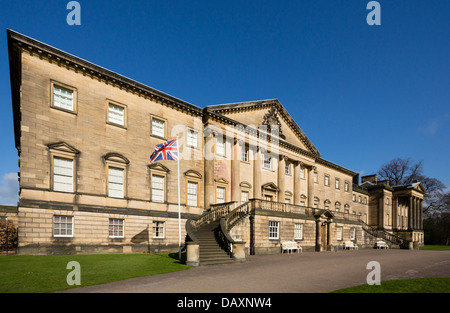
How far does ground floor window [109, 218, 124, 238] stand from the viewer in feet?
68.3

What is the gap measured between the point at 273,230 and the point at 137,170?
12.7m

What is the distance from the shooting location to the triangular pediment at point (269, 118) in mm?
29520

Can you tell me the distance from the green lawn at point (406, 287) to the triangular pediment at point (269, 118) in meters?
20.7

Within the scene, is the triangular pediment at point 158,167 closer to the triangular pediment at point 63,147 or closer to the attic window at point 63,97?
the triangular pediment at point 63,147

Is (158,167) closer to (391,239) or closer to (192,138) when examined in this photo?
(192,138)

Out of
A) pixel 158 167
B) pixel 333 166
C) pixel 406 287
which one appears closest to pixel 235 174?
pixel 158 167

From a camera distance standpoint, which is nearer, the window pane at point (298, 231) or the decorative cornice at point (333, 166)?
the window pane at point (298, 231)

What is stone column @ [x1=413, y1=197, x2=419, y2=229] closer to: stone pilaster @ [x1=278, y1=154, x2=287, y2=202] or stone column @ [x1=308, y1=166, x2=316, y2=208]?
stone column @ [x1=308, y1=166, x2=316, y2=208]

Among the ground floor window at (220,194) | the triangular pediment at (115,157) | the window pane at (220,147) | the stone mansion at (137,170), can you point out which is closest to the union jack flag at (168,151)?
the triangular pediment at (115,157)

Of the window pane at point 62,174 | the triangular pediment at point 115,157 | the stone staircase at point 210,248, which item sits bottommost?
the stone staircase at point 210,248

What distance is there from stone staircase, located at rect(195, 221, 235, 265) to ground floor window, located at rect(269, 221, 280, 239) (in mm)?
5997

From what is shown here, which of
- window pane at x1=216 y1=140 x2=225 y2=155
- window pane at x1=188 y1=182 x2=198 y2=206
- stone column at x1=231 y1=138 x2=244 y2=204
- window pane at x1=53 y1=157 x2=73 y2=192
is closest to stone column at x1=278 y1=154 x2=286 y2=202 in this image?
stone column at x1=231 y1=138 x2=244 y2=204
